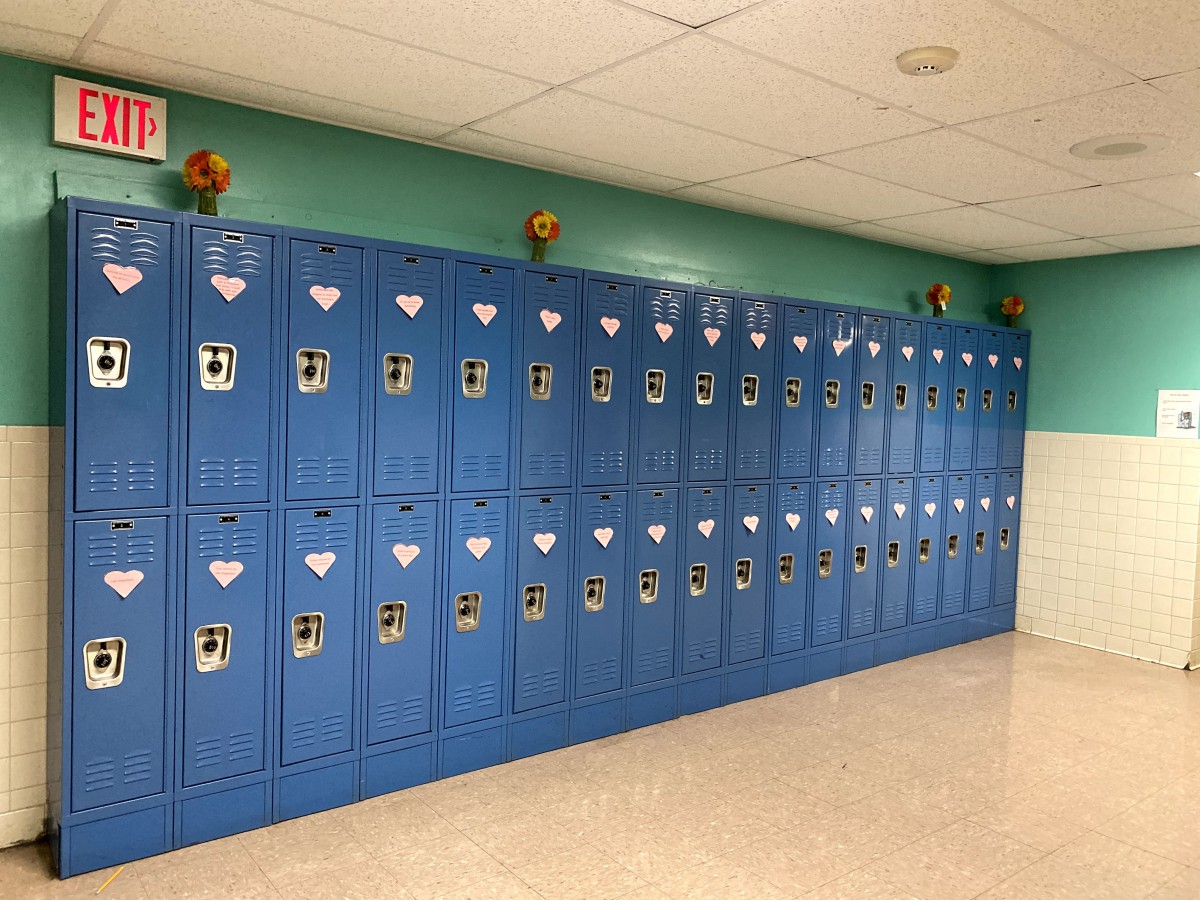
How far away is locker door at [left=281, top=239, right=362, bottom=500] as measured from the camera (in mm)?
3084

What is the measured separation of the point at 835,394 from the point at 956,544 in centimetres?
164

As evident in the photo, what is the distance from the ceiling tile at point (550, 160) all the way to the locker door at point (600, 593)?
150 cm

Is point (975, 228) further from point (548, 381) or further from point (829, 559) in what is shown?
point (548, 381)

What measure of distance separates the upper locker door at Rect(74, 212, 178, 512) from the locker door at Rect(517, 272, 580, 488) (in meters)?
1.37

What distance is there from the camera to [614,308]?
12.8 feet


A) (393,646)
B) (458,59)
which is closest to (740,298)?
(458,59)

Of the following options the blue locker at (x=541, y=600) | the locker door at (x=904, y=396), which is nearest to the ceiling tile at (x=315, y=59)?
the blue locker at (x=541, y=600)

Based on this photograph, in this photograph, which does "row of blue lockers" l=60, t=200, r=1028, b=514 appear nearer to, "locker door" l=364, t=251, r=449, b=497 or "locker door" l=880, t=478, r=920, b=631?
"locker door" l=364, t=251, r=449, b=497

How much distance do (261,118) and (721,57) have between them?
176cm

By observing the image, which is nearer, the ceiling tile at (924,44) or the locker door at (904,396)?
the ceiling tile at (924,44)

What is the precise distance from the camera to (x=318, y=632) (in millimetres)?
3199

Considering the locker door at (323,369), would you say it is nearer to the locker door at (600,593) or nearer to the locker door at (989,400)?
the locker door at (600,593)

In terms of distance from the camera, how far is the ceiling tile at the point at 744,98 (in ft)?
8.71

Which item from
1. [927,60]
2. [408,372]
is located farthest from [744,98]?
[408,372]
